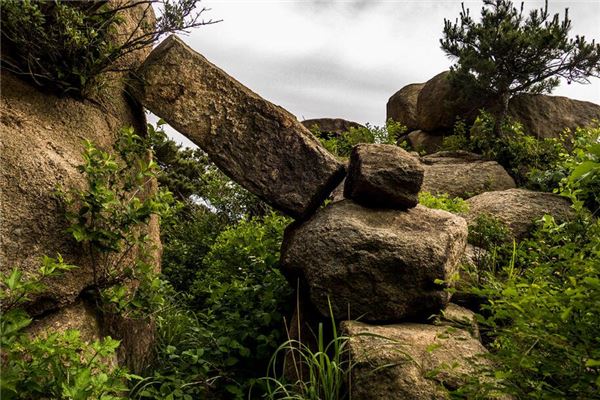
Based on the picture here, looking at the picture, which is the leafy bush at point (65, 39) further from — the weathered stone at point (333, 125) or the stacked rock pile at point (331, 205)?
the weathered stone at point (333, 125)

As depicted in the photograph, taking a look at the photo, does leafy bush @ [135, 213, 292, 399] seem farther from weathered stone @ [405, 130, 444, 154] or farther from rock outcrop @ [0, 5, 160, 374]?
weathered stone @ [405, 130, 444, 154]

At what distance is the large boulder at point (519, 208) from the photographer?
7.53 meters

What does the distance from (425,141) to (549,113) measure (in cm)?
361

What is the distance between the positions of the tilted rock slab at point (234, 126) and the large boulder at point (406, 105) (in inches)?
499

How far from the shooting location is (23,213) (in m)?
3.46

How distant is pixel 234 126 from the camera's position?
5051 millimetres

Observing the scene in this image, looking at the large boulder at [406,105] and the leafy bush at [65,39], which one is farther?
the large boulder at [406,105]

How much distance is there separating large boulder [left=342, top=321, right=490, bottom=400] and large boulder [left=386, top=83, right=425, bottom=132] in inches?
536

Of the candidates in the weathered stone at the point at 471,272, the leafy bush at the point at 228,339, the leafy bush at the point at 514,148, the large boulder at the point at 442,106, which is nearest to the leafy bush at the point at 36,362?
the leafy bush at the point at 228,339

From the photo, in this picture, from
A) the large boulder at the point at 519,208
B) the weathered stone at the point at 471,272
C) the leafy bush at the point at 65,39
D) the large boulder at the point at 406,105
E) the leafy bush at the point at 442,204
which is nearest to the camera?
the leafy bush at the point at 65,39

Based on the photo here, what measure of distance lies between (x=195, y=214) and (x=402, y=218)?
21.6 feet

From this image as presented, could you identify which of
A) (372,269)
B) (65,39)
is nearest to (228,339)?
(372,269)

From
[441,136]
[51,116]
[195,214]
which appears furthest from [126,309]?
[441,136]

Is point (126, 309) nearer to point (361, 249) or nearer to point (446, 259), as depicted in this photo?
point (361, 249)
